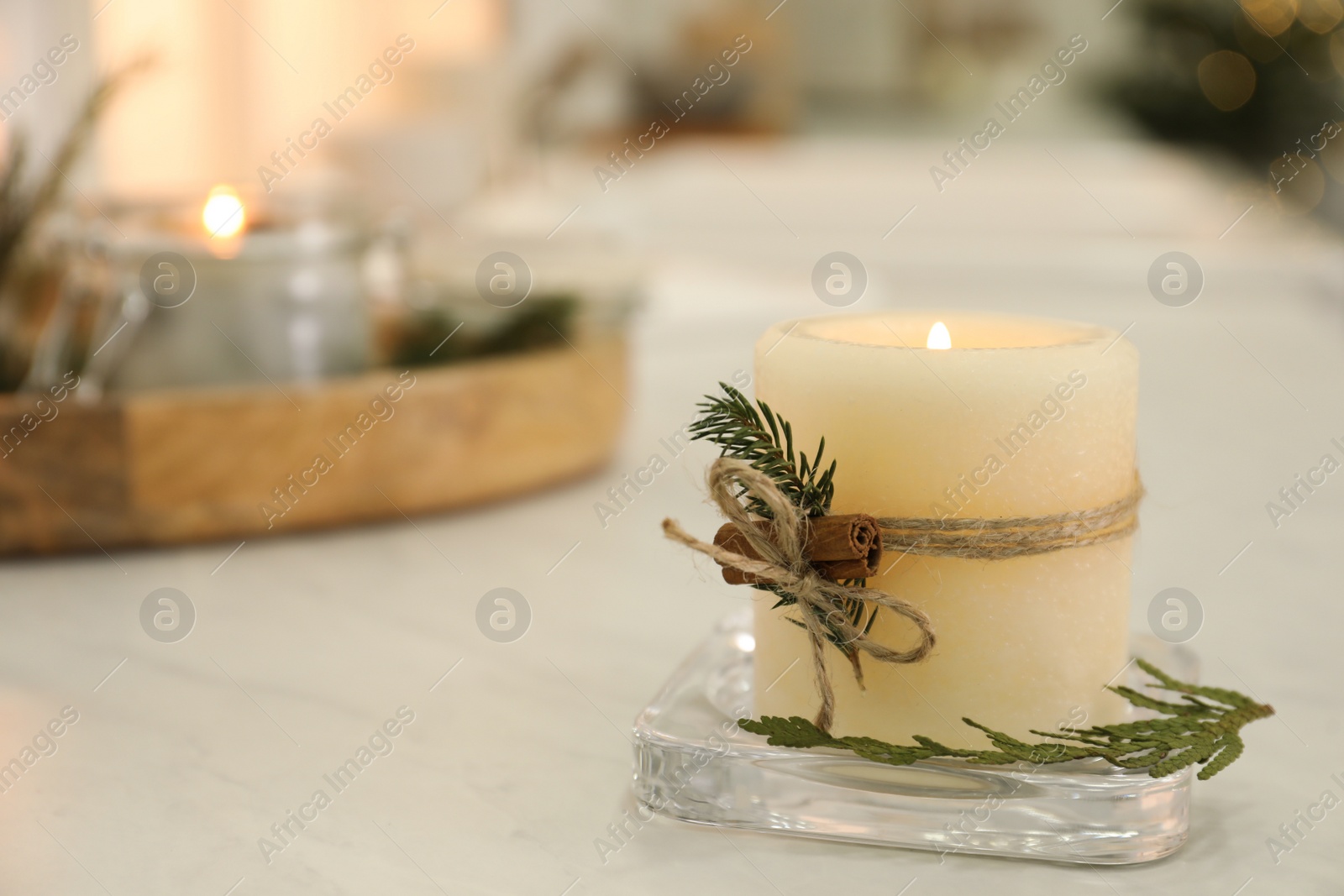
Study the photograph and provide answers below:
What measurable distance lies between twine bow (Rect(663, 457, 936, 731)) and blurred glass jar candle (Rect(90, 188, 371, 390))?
40 cm

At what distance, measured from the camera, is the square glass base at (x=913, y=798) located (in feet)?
1.11

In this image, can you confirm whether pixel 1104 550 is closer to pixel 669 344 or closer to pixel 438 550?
pixel 438 550

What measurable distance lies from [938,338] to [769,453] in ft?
0.27

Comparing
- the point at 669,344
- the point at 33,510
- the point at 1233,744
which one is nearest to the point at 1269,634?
the point at 1233,744

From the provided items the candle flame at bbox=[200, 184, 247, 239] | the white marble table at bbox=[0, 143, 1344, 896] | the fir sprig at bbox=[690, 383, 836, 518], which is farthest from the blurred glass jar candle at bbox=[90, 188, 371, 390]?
the fir sprig at bbox=[690, 383, 836, 518]

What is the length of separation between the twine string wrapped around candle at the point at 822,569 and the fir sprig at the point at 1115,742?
0.06 ft

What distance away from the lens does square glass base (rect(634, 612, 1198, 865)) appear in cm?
34

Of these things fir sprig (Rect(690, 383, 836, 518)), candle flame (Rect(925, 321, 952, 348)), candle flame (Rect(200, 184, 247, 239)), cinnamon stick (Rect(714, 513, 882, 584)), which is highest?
candle flame (Rect(925, 321, 952, 348))

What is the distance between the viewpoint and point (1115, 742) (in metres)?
0.34

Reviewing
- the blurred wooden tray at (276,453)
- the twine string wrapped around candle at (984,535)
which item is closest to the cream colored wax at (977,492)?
the twine string wrapped around candle at (984,535)

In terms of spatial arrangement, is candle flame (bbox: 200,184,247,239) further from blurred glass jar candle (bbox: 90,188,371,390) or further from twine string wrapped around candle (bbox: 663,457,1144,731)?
twine string wrapped around candle (bbox: 663,457,1144,731)

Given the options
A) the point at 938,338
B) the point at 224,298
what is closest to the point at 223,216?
the point at 224,298

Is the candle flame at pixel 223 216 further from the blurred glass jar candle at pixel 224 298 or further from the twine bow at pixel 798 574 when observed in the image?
the twine bow at pixel 798 574

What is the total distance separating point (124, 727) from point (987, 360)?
330mm
